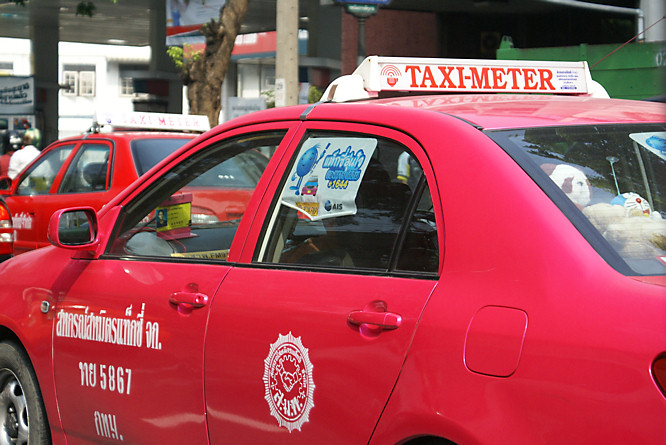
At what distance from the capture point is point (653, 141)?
273cm

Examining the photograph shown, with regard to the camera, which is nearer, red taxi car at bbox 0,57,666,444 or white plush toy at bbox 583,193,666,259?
red taxi car at bbox 0,57,666,444

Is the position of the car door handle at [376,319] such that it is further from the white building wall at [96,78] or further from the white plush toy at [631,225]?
the white building wall at [96,78]

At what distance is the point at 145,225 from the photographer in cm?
381

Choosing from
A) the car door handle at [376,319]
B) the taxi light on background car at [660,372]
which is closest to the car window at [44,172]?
the car door handle at [376,319]

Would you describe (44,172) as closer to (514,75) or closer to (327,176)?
(514,75)

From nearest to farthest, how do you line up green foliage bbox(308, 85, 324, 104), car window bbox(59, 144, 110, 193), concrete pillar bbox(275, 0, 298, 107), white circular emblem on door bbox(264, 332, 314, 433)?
1. white circular emblem on door bbox(264, 332, 314, 433)
2. car window bbox(59, 144, 110, 193)
3. concrete pillar bbox(275, 0, 298, 107)
4. green foliage bbox(308, 85, 324, 104)

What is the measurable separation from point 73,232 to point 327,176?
1.31m

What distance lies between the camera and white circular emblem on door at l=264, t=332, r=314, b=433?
2.66 m

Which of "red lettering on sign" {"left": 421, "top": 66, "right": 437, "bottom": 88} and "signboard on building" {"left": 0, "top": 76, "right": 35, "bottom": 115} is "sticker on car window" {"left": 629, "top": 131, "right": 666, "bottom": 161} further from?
"signboard on building" {"left": 0, "top": 76, "right": 35, "bottom": 115}

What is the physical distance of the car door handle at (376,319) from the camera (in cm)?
246

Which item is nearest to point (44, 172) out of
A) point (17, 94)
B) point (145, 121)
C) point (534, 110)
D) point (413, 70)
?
point (145, 121)

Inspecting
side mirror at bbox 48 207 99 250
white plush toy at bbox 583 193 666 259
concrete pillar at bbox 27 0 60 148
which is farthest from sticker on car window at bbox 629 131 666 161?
concrete pillar at bbox 27 0 60 148

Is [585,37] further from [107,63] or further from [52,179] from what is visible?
[107,63]

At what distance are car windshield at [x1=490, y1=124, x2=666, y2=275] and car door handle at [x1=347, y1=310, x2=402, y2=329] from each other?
0.52m
